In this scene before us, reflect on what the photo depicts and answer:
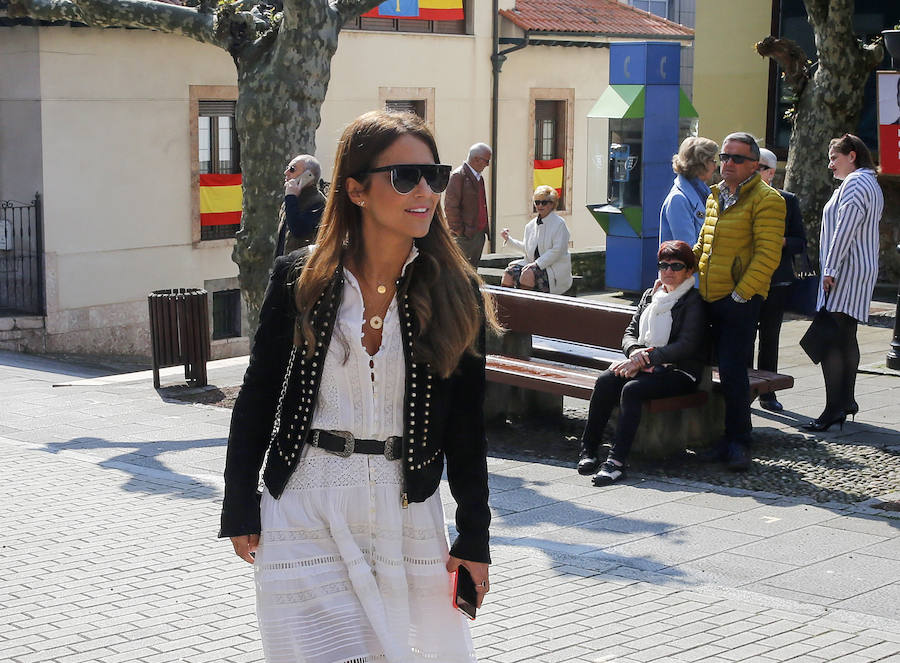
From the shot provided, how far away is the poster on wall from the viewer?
38.8 feet

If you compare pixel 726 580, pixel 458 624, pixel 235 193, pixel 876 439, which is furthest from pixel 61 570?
pixel 235 193

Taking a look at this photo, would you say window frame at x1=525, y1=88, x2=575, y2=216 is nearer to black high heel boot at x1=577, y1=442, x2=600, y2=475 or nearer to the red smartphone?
black high heel boot at x1=577, y1=442, x2=600, y2=475

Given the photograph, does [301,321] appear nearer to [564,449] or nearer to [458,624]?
Answer: [458,624]

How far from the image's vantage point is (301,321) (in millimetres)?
3568

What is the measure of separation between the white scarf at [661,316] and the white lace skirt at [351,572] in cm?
500

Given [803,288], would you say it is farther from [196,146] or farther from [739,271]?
[196,146]

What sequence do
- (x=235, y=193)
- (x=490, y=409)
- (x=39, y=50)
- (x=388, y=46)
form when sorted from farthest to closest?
(x=388, y=46) → (x=235, y=193) → (x=39, y=50) → (x=490, y=409)

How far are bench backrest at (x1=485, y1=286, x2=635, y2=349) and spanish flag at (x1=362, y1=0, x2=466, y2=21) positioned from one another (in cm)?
1602

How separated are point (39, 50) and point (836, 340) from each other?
14059 mm

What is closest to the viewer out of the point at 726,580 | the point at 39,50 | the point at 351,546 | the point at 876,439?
the point at 351,546

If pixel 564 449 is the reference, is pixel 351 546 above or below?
above

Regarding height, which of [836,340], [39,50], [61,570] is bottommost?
[61,570]

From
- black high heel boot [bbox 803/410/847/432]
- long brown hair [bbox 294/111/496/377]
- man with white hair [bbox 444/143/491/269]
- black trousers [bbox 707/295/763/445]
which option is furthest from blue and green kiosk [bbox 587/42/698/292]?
long brown hair [bbox 294/111/496/377]

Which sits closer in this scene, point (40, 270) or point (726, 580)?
point (726, 580)
